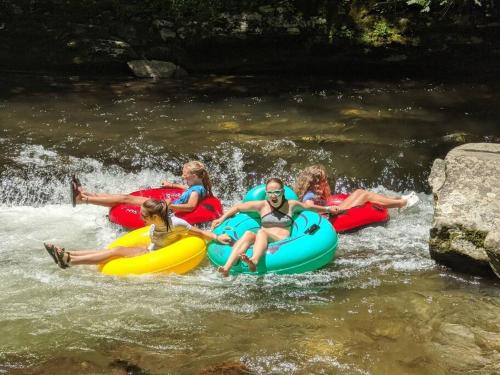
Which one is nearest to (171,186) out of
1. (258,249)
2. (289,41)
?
(258,249)

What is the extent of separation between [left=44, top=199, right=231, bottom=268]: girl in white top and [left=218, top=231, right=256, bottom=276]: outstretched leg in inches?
7.6

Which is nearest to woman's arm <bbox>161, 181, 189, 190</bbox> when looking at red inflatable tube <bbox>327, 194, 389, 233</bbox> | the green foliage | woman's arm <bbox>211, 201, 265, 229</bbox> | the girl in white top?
Result: woman's arm <bbox>211, 201, 265, 229</bbox>

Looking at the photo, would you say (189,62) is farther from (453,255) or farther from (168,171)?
(453,255)

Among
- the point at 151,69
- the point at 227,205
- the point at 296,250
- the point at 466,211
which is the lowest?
the point at 227,205

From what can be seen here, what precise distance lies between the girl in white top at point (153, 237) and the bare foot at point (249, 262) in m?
0.44

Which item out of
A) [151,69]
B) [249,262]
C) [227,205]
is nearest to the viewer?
[249,262]

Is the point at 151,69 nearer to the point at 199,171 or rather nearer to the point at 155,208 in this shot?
the point at 199,171

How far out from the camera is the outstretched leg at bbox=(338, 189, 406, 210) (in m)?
6.79

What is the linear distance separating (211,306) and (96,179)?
356cm

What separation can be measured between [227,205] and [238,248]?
2276mm

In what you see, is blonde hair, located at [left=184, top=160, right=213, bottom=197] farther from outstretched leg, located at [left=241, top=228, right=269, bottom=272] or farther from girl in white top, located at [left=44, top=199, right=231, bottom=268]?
outstretched leg, located at [left=241, top=228, right=269, bottom=272]

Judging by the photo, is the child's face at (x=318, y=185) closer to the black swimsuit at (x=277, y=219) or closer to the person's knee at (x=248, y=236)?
Answer: the black swimsuit at (x=277, y=219)

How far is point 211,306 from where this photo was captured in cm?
499

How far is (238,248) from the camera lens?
18.0ft
